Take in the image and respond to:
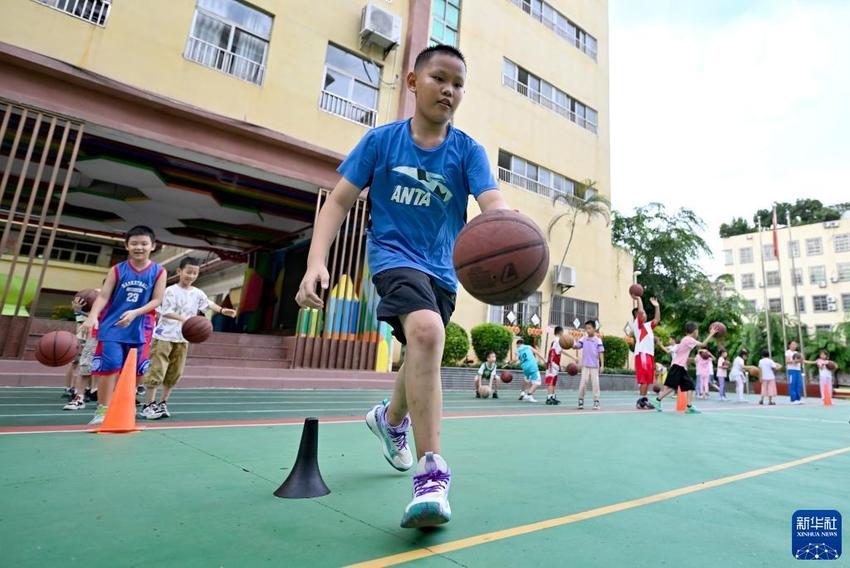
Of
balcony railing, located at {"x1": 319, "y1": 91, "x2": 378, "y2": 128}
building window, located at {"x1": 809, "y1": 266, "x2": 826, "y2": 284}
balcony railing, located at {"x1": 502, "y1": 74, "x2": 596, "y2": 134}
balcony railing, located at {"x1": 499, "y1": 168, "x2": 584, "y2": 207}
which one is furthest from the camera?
building window, located at {"x1": 809, "y1": 266, "x2": 826, "y2": 284}

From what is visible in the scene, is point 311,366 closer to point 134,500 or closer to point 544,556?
point 134,500

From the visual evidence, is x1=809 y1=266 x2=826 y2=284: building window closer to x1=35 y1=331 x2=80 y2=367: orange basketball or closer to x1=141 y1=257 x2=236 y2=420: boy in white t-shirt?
x1=141 y1=257 x2=236 y2=420: boy in white t-shirt

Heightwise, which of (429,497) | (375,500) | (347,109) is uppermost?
(347,109)

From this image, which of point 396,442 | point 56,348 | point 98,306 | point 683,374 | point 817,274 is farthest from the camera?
point 817,274

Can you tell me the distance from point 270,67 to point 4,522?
10684 mm

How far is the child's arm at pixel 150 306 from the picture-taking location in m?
3.81

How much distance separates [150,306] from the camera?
13.2ft

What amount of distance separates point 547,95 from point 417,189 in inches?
723

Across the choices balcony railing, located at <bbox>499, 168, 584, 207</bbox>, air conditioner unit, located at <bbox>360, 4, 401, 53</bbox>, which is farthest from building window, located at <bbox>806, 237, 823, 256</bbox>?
air conditioner unit, located at <bbox>360, 4, 401, 53</bbox>

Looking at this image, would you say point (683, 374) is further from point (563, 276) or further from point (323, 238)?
point (563, 276)

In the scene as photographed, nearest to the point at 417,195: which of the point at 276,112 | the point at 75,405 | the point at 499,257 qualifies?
the point at 499,257

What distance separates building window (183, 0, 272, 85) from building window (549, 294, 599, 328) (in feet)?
40.5

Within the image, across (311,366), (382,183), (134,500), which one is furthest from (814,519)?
(311,366)

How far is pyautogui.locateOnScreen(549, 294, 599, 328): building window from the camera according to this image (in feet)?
57.1
